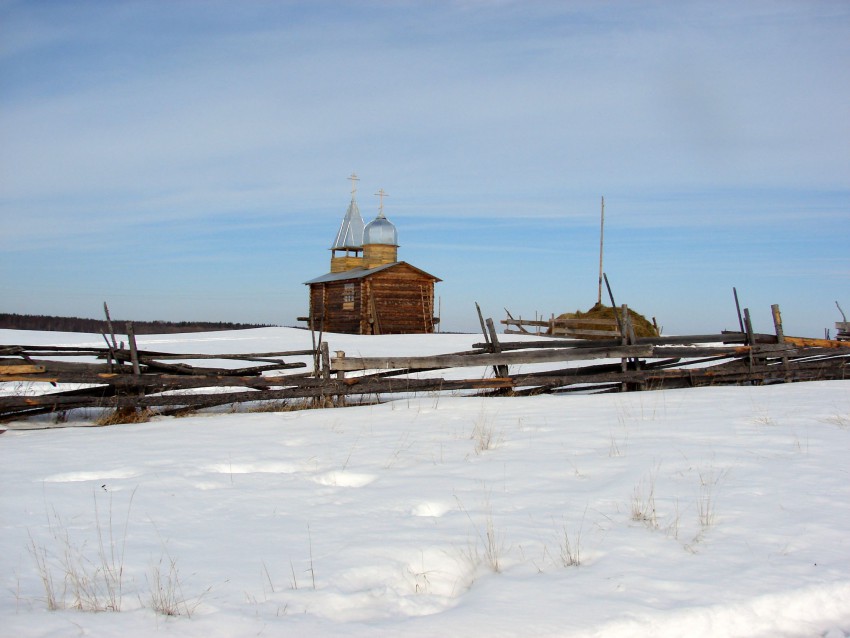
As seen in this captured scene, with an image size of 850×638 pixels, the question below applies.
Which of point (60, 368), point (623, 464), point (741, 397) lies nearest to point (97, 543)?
point (623, 464)

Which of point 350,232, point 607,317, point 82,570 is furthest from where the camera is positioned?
point 350,232

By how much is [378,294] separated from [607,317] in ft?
35.5

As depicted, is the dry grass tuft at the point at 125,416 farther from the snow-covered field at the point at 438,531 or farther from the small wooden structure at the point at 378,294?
the small wooden structure at the point at 378,294

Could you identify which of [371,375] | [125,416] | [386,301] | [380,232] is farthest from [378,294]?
[125,416]

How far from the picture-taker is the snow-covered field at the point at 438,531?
3.29 metres

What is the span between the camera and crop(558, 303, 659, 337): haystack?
32000 mm

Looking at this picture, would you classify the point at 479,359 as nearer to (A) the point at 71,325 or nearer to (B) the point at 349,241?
(B) the point at 349,241

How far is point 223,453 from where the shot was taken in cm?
675

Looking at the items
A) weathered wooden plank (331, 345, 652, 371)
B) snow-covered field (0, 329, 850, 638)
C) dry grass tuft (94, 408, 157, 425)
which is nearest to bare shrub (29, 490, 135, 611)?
snow-covered field (0, 329, 850, 638)

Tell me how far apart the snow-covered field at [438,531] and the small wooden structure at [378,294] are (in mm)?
25030

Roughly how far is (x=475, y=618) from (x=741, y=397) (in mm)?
8224

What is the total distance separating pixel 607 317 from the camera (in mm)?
32656

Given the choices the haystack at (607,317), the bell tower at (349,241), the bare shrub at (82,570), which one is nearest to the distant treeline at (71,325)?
the bell tower at (349,241)

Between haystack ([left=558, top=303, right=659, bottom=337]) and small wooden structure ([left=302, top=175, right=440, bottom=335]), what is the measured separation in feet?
23.2
